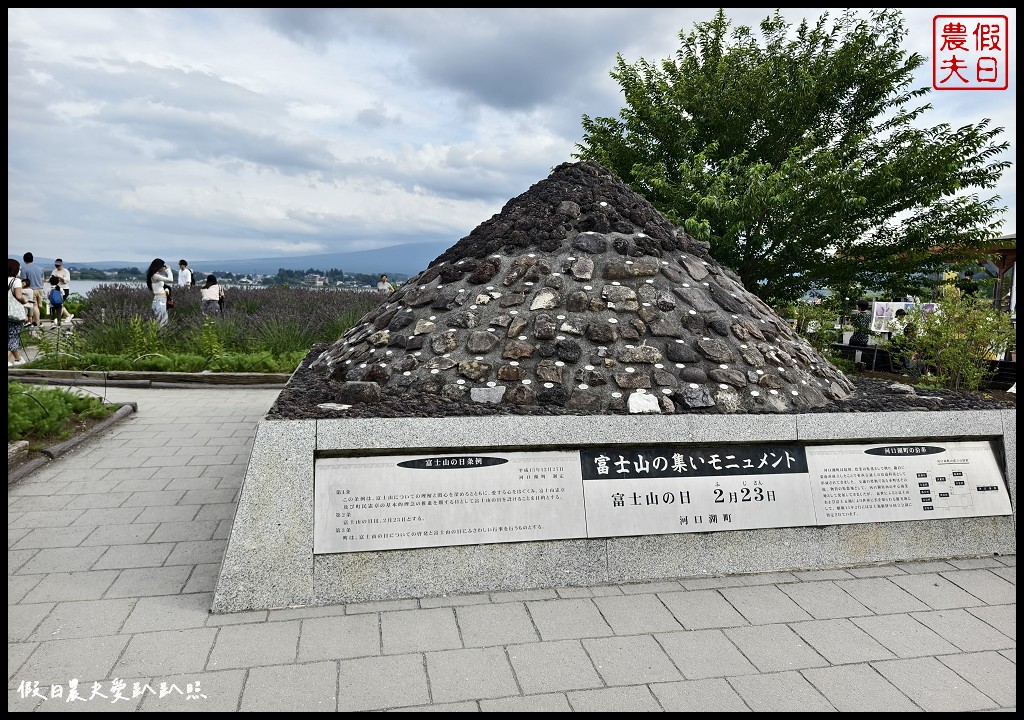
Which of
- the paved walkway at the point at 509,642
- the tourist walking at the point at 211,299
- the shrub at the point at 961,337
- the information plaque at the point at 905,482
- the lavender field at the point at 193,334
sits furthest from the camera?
the tourist walking at the point at 211,299

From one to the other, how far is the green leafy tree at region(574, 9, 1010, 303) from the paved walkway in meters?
7.02

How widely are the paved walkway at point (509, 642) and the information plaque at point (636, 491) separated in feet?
1.13

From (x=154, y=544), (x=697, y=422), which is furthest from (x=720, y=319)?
(x=154, y=544)

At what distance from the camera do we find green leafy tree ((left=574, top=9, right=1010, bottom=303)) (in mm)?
9906

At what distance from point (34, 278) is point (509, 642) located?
15.1 metres

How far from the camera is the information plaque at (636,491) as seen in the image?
3297 millimetres

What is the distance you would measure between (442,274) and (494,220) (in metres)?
0.98

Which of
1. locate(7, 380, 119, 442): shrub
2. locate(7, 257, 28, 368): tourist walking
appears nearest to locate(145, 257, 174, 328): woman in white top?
locate(7, 257, 28, 368): tourist walking

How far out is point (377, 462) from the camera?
Answer: 11.0 feet

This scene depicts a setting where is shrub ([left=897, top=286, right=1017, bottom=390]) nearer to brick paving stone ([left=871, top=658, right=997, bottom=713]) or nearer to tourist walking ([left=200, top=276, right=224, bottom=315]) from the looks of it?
brick paving stone ([left=871, top=658, right=997, bottom=713])

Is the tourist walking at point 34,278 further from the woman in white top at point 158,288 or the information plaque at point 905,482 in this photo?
the information plaque at point 905,482

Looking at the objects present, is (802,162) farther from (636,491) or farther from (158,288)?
(158,288)

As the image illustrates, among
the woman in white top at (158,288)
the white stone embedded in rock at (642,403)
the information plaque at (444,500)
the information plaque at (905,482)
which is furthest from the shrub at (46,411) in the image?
the information plaque at (905,482)

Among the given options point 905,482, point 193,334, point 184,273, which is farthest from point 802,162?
point 184,273
